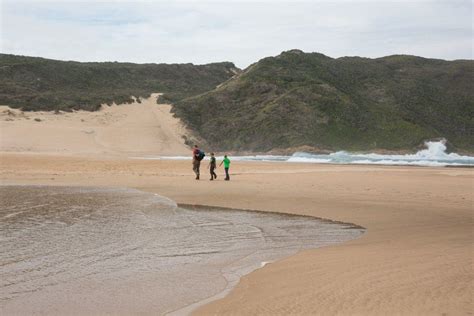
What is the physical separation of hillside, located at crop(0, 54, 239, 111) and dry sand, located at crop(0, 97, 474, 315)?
81.3ft

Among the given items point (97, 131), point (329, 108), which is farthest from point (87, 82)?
point (329, 108)

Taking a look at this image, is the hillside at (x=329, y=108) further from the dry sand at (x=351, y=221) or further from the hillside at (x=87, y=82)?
the dry sand at (x=351, y=221)

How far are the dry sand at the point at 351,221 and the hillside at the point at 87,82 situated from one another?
2477cm

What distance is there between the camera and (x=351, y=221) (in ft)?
41.7

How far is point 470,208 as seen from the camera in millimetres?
14016

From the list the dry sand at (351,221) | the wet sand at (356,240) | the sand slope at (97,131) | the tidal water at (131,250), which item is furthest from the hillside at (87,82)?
the tidal water at (131,250)

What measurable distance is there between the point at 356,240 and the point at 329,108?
155ft

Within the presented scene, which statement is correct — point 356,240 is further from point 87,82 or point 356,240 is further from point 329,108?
point 87,82

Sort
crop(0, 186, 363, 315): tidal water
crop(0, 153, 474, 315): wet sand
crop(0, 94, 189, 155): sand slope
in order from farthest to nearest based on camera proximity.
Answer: crop(0, 94, 189, 155): sand slope < crop(0, 186, 363, 315): tidal water < crop(0, 153, 474, 315): wet sand

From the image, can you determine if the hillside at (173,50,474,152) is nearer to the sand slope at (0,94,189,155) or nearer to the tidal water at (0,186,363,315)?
the sand slope at (0,94,189,155)

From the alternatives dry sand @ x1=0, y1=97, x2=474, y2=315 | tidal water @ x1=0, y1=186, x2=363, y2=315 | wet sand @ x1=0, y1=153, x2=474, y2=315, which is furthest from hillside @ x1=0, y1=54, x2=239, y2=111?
tidal water @ x1=0, y1=186, x2=363, y2=315

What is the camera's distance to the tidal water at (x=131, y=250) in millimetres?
6379

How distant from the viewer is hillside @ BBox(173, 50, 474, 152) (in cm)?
5184

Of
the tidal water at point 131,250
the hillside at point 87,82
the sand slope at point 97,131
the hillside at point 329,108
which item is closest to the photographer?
the tidal water at point 131,250
